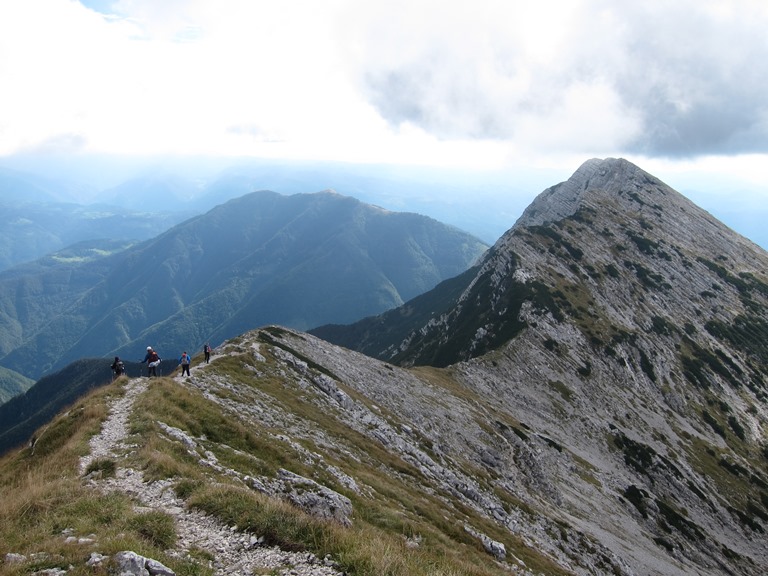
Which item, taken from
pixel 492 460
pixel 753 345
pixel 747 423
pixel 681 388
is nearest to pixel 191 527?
pixel 492 460

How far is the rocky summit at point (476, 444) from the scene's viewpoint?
613 inches

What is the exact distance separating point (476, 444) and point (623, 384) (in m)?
61.2

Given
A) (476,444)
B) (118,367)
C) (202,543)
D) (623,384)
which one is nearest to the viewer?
(202,543)

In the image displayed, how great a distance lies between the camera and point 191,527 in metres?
15.6

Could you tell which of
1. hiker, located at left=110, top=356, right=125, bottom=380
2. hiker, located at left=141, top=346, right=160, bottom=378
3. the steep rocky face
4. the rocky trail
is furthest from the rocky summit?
hiker, located at left=110, top=356, right=125, bottom=380

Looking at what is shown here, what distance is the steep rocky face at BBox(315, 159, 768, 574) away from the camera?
68.6 m

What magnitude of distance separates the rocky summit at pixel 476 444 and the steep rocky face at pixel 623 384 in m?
0.55

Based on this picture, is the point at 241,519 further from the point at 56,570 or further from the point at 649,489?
the point at 649,489

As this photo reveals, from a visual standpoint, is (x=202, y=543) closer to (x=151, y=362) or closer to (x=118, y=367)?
(x=151, y=362)

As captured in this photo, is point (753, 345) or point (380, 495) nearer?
point (380, 495)

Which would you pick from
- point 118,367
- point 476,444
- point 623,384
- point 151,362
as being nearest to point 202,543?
point 151,362

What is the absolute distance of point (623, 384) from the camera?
107 metres

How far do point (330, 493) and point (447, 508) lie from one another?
17570 millimetres

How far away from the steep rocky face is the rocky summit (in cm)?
55
